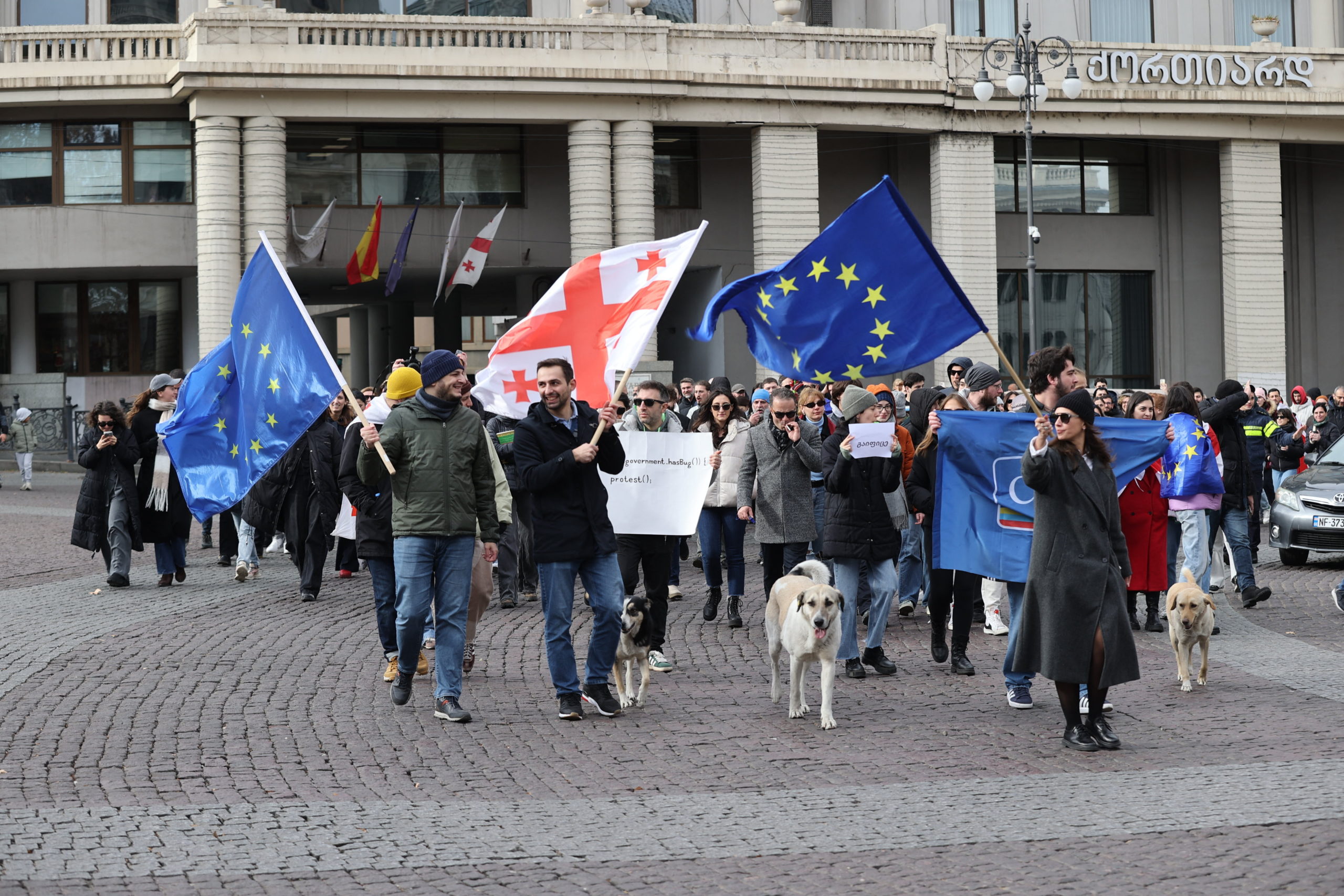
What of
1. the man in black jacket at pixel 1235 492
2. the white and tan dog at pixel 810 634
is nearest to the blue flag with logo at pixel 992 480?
the white and tan dog at pixel 810 634

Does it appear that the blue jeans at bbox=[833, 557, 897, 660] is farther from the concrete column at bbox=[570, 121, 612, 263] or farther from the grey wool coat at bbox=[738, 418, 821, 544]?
the concrete column at bbox=[570, 121, 612, 263]

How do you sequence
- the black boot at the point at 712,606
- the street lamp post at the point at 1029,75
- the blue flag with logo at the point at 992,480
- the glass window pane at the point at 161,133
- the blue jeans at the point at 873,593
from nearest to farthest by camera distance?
1. the blue flag with logo at the point at 992,480
2. the blue jeans at the point at 873,593
3. the black boot at the point at 712,606
4. the street lamp post at the point at 1029,75
5. the glass window pane at the point at 161,133

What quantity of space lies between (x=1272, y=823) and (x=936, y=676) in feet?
12.7

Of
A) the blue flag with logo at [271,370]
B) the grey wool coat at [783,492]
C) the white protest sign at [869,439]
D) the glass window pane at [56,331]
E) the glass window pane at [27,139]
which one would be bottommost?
the grey wool coat at [783,492]

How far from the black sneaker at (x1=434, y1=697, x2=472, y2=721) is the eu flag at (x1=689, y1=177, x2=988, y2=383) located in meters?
3.60

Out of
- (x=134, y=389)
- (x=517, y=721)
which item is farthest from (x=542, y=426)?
(x=134, y=389)

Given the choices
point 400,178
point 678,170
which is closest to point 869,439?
point 400,178

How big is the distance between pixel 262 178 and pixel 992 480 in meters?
24.6

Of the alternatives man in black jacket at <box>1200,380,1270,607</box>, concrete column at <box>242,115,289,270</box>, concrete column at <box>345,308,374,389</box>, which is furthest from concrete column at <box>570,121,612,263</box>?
man in black jacket at <box>1200,380,1270,607</box>

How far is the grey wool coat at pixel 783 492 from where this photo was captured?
11.7 m

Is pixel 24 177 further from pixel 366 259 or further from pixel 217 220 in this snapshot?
pixel 366 259

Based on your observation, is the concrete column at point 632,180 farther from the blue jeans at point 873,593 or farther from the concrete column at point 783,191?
the blue jeans at point 873,593

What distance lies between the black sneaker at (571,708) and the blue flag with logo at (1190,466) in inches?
231

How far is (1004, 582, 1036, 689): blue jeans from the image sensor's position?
28.6ft
